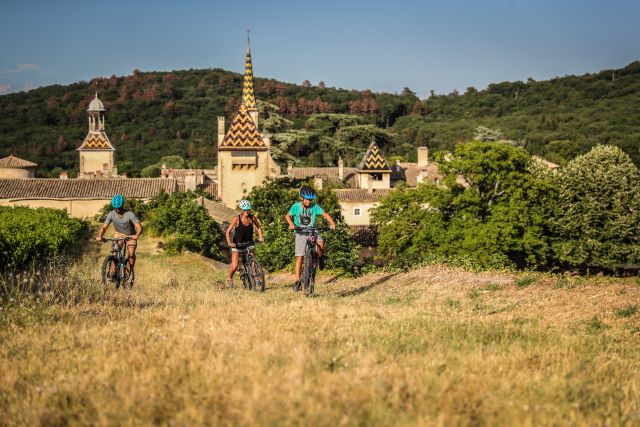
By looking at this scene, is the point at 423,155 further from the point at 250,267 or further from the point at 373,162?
the point at 250,267

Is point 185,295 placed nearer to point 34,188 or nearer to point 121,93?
point 34,188

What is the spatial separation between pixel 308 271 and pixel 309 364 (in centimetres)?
626

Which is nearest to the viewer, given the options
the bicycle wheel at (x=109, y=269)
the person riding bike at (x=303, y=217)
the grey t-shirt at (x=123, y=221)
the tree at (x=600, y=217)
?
the person riding bike at (x=303, y=217)

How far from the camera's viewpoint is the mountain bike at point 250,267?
13.5 m

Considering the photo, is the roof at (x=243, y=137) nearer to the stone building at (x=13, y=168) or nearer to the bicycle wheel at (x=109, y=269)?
the stone building at (x=13, y=168)

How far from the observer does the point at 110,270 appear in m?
13.1

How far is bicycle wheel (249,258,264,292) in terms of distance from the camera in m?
13.5

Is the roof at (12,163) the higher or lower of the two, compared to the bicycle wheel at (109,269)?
higher

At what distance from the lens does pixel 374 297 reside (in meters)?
12.5

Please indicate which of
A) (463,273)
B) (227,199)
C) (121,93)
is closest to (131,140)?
(121,93)

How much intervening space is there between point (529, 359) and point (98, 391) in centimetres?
420

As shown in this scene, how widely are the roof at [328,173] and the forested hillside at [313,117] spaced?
4736mm

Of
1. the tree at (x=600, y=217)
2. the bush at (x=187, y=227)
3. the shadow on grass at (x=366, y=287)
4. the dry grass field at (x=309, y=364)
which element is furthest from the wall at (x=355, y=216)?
the dry grass field at (x=309, y=364)

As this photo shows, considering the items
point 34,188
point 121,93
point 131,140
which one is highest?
point 121,93
